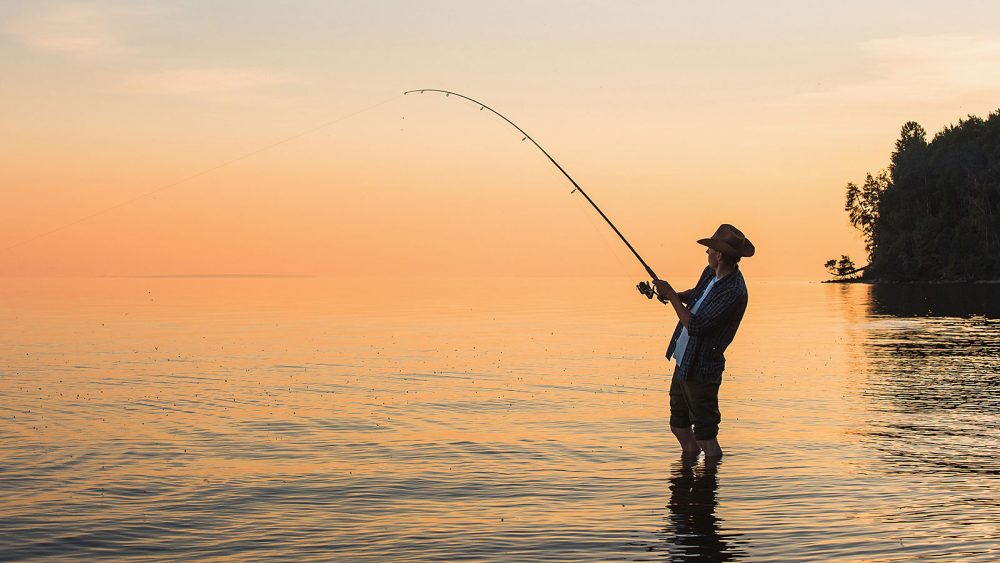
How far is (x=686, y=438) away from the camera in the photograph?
10516mm

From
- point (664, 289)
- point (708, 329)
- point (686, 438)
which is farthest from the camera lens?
point (686, 438)

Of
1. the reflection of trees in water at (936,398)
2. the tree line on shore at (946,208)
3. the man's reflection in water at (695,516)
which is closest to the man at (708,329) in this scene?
the man's reflection in water at (695,516)

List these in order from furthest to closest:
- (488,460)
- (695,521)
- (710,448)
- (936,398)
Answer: (936,398) < (488,460) < (710,448) < (695,521)

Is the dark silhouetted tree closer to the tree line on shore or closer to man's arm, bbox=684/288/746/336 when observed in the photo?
the tree line on shore

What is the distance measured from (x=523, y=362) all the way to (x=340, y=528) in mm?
15460

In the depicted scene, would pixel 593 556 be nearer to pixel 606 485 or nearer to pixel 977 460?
pixel 606 485

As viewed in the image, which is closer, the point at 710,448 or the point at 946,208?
the point at 710,448

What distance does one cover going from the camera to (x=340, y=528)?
324 inches

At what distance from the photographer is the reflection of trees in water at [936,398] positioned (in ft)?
36.5

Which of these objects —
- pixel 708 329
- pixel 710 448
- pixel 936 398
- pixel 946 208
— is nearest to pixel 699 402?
pixel 710 448

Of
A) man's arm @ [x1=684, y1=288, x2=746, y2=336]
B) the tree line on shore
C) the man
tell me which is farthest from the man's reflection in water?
the tree line on shore

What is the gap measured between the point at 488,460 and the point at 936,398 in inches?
321

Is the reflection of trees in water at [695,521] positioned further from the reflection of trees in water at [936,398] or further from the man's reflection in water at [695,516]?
the reflection of trees in water at [936,398]

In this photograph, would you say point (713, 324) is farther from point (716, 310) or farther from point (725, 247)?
point (725, 247)
